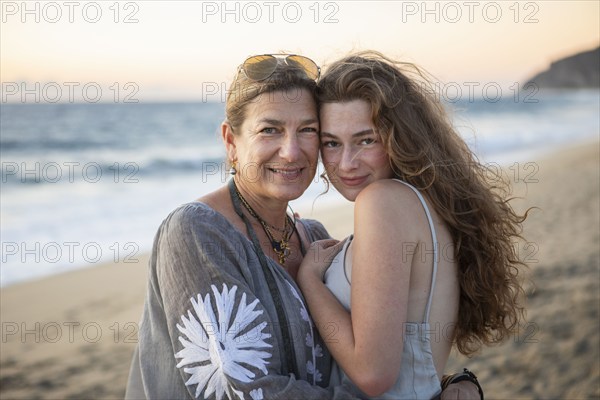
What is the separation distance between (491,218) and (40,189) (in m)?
12.2

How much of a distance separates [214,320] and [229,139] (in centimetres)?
94

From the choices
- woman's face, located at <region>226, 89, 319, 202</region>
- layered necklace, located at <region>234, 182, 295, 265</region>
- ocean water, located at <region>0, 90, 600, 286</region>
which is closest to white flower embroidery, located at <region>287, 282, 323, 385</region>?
layered necklace, located at <region>234, 182, 295, 265</region>

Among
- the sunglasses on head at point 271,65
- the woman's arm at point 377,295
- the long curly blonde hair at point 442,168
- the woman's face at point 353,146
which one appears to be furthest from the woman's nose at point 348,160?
the sunglasses on head at point 271,65

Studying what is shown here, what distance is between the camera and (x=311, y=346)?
2.34 m

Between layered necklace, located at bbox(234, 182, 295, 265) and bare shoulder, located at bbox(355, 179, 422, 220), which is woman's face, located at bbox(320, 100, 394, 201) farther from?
layered necklace, located at bbox(234, 182, 295, 265)

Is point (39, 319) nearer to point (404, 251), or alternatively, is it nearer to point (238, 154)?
point (238, 154)

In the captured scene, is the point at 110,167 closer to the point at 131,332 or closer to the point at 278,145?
the point at 131,332

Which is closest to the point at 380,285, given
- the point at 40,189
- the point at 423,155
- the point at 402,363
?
the point at 402,363

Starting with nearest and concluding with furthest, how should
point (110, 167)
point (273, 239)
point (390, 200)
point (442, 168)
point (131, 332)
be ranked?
point (390, 200), point (442, 168), point (273, 239), point (131, 332), point (110, 167)

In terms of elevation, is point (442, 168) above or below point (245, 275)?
above

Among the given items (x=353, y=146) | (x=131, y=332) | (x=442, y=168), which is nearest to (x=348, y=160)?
(x=353, y=146)

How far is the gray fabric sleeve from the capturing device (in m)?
2.13

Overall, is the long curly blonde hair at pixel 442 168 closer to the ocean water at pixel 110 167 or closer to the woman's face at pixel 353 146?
the woman's face at pixel 353 146

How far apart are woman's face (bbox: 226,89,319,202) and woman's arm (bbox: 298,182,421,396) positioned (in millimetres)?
466
